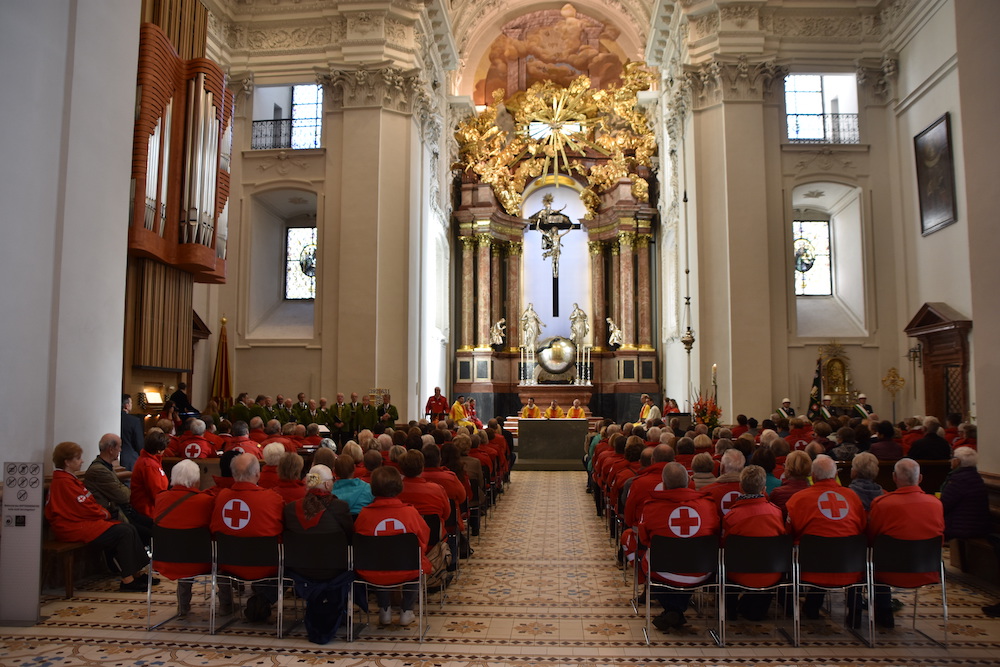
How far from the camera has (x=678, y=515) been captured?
485 centimetres

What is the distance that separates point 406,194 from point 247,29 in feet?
17.6

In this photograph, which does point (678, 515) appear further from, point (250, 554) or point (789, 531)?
point (250, 554)

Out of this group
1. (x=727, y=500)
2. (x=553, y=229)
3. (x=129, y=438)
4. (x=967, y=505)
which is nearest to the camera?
(x=727, y=500)

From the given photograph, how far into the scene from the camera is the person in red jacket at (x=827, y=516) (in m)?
4.75

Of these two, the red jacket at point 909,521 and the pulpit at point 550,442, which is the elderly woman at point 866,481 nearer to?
the red jacket at point 909,521

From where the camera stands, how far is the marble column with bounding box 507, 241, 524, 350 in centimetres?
2448

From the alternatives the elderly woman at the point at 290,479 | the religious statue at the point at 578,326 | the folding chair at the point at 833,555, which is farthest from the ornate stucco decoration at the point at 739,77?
the elderly woman at the point at 290,479

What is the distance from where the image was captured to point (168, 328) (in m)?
11.8

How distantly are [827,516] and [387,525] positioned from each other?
2.70 m

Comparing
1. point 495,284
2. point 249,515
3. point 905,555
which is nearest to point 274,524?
point 249,515

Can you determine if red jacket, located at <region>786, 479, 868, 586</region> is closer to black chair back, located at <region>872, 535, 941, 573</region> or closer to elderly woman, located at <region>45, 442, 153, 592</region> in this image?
black chair back, located at <region>872, 535, 941, 573</region>

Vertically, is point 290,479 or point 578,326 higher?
point 578,326

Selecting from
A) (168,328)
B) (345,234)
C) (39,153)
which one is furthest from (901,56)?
(39,153)

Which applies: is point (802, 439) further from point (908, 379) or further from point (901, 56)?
point (901, 56)
